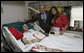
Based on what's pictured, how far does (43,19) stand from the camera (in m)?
1.46

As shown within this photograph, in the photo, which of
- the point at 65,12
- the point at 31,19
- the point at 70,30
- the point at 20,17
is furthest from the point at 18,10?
the point at 70,30

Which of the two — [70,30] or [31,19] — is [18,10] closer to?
[31,19]

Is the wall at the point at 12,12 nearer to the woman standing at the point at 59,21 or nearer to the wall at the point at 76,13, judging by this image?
the woman standing at the point at 59,21

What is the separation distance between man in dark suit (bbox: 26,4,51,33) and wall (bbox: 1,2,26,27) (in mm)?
491

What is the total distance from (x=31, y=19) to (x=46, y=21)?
42 centimetres

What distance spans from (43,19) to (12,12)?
766mm

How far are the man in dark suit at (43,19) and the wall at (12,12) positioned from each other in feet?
1.61

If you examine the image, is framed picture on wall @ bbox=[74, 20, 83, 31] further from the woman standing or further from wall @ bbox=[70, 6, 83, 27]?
the woman standing

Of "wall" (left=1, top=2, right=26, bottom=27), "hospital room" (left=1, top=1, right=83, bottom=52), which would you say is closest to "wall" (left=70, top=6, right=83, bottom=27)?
"hospital room" (left=1, top=1, right=83, bottom=52)

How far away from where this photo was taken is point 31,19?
1664 mm

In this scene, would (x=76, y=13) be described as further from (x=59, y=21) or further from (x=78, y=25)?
(x=59, y=21)

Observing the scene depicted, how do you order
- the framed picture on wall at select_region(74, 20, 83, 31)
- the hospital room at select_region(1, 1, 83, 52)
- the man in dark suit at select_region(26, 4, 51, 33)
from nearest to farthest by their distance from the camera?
the hospital room at select_region(1, 1, 83, 52) < the framed picture on wall at select_region(74, 20, 83, 31) < the man in dark suit at select_region(26, 4, 51, 33)

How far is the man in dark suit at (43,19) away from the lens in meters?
1.41

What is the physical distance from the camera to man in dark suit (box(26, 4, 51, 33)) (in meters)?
1.41
